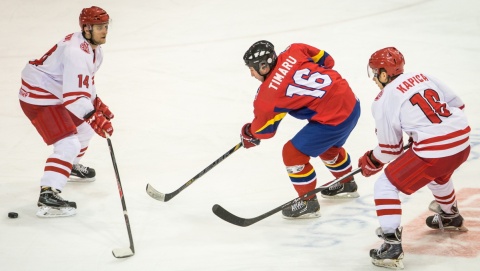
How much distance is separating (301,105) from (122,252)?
1182 mm

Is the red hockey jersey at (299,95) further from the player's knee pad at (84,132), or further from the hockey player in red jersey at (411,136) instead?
the player's knee pad at (84,132)

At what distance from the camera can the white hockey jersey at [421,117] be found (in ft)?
11.7

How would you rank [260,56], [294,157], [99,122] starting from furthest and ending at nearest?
1. [99,122]
2. [294,157]
3. [260,56]

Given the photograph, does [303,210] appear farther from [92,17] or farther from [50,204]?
[92,17]

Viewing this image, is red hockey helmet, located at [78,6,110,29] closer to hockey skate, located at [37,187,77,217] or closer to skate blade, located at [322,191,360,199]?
hockey skate, located at [37,187,77,217]

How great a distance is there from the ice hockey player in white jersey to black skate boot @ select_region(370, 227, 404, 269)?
5.43 feet

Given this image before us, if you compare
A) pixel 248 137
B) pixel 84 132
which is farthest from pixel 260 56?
pixel 84 132

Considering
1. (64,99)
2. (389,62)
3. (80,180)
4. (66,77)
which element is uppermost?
(389,62)

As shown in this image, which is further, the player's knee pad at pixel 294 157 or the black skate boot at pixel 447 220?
the player's knee pad at pixel 294 157

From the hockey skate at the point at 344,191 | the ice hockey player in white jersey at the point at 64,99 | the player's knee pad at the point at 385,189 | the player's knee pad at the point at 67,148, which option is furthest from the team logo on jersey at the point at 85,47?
the player's knee pad at the point at 385,189

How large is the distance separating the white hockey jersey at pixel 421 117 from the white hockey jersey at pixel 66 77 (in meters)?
1.69

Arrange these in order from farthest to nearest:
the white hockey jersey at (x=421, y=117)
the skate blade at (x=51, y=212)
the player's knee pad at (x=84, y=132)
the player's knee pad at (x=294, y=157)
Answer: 1. the player's knee pad at (x=84, y=132)
2. the skate blade at (x=51, y=212)
3. the player's knee pad at (x=294, y=157)
4. the white hockey jersey at (x=421, y=117)

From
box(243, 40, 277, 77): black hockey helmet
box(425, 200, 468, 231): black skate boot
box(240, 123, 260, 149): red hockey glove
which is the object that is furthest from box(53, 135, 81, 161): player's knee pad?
box(425, 200, 468, 231): black skate boot

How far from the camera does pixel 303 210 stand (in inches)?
171
